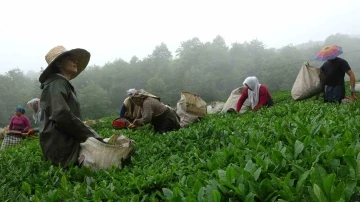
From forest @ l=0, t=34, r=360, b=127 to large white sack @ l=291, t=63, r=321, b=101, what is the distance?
31.3 metres

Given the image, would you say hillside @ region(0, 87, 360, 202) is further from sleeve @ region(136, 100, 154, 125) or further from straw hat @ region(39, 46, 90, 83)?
sleeve @ region(136, 100, 154, 125)

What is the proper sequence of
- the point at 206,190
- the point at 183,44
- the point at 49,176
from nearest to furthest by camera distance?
the point at 206,190 < the point at 49,176 < the point at 183,44

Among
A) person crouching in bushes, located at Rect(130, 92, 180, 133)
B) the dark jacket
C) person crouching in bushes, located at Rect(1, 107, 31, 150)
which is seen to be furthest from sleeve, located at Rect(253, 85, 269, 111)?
person crouching in bushes, located at Rect(1, 107, 31, 150)

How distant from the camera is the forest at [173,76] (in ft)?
141

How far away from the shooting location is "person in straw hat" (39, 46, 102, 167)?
337cm

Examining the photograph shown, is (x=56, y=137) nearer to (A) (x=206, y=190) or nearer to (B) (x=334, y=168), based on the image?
(A) (x=206, y=190)

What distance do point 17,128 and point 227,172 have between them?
29.5ft

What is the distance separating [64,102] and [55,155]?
0.62 metres

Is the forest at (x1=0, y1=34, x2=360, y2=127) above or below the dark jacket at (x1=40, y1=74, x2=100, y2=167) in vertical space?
below

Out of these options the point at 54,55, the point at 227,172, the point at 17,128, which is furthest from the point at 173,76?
the point at 227,172

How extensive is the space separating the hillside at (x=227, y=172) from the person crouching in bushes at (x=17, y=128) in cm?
505

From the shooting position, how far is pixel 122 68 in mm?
53250

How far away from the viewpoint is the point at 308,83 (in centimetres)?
714

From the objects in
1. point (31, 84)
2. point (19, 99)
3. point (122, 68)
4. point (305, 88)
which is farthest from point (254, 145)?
→ point (31, 84)
